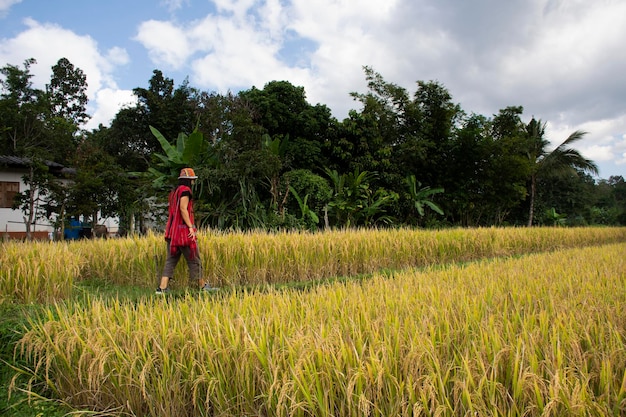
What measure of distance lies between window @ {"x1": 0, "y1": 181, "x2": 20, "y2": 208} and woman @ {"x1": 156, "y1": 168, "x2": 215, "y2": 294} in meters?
13.4

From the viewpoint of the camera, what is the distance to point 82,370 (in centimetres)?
230

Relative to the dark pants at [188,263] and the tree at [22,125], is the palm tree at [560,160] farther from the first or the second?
the tree at [22,125]

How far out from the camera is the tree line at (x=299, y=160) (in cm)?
1014

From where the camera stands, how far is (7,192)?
14.9 meters

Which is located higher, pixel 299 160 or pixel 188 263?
pixel 299 160

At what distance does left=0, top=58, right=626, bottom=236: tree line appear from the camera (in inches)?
399

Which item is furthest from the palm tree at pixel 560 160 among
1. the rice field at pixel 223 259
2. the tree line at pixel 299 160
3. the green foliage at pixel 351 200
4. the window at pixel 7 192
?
the window at pixel 7 192

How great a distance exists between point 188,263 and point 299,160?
942 cm

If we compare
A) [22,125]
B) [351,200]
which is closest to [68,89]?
[22,125]

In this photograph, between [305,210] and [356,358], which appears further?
[305,210]

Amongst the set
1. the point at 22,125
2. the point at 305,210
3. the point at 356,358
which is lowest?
the point at 356,358

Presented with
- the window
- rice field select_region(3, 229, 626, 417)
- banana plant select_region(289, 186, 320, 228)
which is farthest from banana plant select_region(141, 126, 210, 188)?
the window

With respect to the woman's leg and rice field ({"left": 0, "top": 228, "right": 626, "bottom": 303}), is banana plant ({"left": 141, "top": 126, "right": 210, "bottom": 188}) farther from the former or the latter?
the woman's leg

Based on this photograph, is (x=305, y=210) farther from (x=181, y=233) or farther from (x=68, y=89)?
(x=68, y=89)
